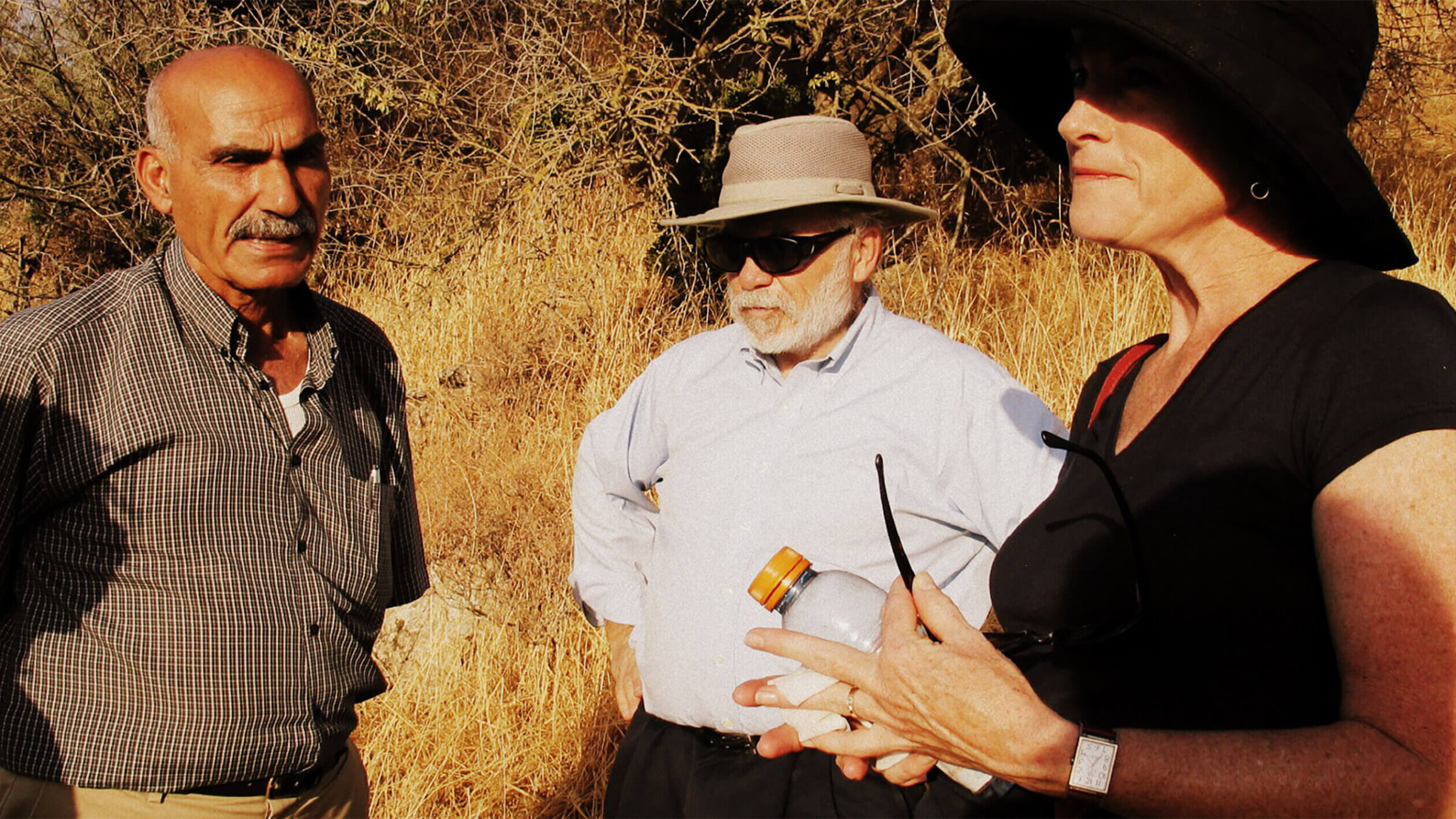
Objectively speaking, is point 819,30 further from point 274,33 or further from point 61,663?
point 61,663

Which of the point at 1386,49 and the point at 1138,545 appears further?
the point at 1386,49

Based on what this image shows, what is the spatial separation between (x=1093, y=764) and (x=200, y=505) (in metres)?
1.89

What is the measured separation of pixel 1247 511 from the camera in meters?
1.38

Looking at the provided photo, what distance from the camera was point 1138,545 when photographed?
1395 millimetres

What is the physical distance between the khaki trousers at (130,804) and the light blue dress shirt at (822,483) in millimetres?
882

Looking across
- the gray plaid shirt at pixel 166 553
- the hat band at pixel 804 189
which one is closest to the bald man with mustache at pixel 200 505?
the gray plaid shirt at pixel 166 553

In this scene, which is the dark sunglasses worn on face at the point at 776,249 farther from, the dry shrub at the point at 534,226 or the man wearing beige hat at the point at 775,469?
the dry shrub at the point at 534,226

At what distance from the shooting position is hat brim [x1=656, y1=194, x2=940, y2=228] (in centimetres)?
297

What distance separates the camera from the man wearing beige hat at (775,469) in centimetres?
254

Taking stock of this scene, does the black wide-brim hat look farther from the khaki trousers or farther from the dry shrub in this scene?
the dry shrub

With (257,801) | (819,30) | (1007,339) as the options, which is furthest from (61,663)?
(819,30)

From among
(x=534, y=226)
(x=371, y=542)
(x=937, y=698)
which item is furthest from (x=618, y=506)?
(x=534, y=226)

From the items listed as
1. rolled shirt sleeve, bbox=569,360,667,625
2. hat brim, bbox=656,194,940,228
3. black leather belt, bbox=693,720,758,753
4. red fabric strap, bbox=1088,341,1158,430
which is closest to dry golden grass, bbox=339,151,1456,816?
rolled shirt sleeve, bbox=569,360,667,625

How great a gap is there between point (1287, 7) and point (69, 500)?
7.75 feet
